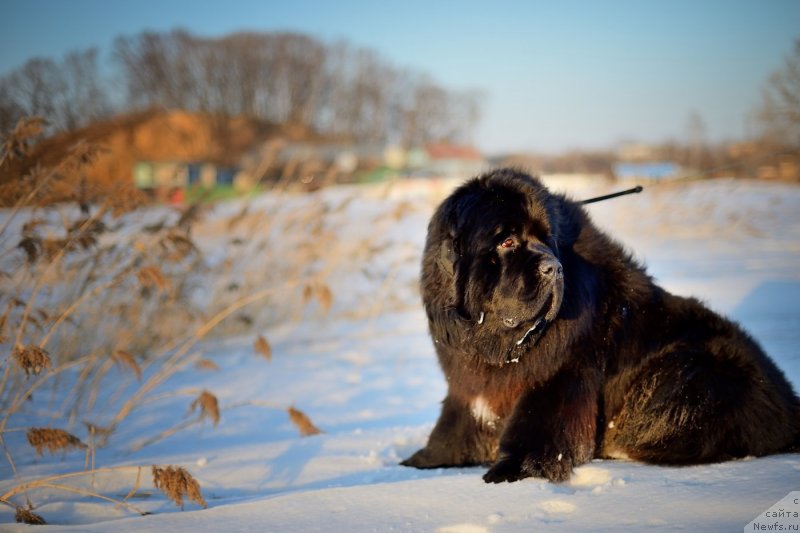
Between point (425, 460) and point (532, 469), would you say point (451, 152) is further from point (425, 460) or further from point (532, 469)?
point (532, 469)

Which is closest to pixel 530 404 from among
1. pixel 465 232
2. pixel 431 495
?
pixel 431 495

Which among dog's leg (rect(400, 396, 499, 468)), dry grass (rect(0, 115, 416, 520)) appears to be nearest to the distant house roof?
dry grass (rect(0, 115, 416, 520))

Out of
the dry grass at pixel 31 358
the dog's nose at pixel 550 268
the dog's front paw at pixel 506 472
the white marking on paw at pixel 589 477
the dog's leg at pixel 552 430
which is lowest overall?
the white marking on paw at pixel 589 477

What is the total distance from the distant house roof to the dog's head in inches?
2407

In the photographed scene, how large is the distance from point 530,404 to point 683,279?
469 cm

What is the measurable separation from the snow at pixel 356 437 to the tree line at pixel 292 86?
140 feet

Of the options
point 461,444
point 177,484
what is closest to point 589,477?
point 461,444

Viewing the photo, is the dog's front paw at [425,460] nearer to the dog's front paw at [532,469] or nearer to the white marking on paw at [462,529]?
the dog's front paw at [532,469]

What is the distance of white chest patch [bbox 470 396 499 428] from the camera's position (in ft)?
8.69

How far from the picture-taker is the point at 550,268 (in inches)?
88.4

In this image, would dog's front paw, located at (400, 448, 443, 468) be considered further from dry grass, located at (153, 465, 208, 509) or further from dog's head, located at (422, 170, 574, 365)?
dry grass, located at (153, 465, 208, 509)

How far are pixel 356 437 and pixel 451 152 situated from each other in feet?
204

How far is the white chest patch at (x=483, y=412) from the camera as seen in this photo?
2.65 m

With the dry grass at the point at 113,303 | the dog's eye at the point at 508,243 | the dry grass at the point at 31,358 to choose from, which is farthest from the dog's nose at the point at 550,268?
the dry grass at the point at 31,358
